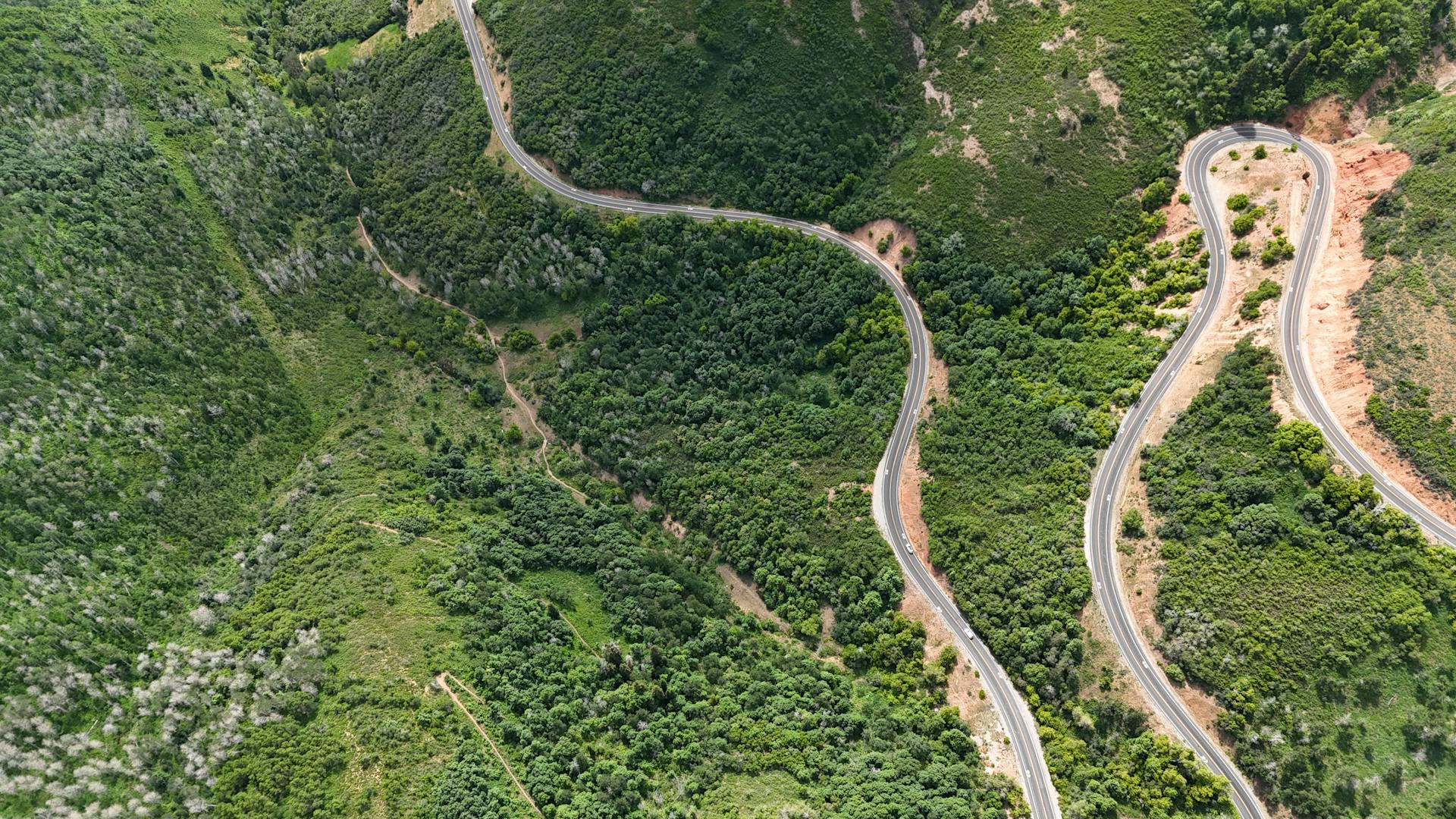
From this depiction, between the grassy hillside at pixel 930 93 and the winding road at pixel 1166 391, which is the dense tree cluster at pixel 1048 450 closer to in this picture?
the winding road at pixel 1166 391

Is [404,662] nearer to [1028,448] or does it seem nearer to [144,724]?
[144,724]

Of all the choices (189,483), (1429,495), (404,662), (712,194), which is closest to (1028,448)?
(1429,495)

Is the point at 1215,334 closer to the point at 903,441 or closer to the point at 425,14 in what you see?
the point at 903,441

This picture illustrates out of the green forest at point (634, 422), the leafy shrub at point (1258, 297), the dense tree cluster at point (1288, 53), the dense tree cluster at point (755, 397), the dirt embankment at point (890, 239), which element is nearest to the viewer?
the green forest at point (634, 422)

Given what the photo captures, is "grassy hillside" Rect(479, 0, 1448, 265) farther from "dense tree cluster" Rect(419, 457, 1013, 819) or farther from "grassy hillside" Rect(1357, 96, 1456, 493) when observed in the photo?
"dense tree cluster" Rect(419, 457, 1013, 819)

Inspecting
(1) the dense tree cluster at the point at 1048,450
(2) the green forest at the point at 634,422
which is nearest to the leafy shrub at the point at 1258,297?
(2) the green forest at the point at 634,422

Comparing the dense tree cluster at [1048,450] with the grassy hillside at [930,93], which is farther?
the grassy hillside at [930,93]
